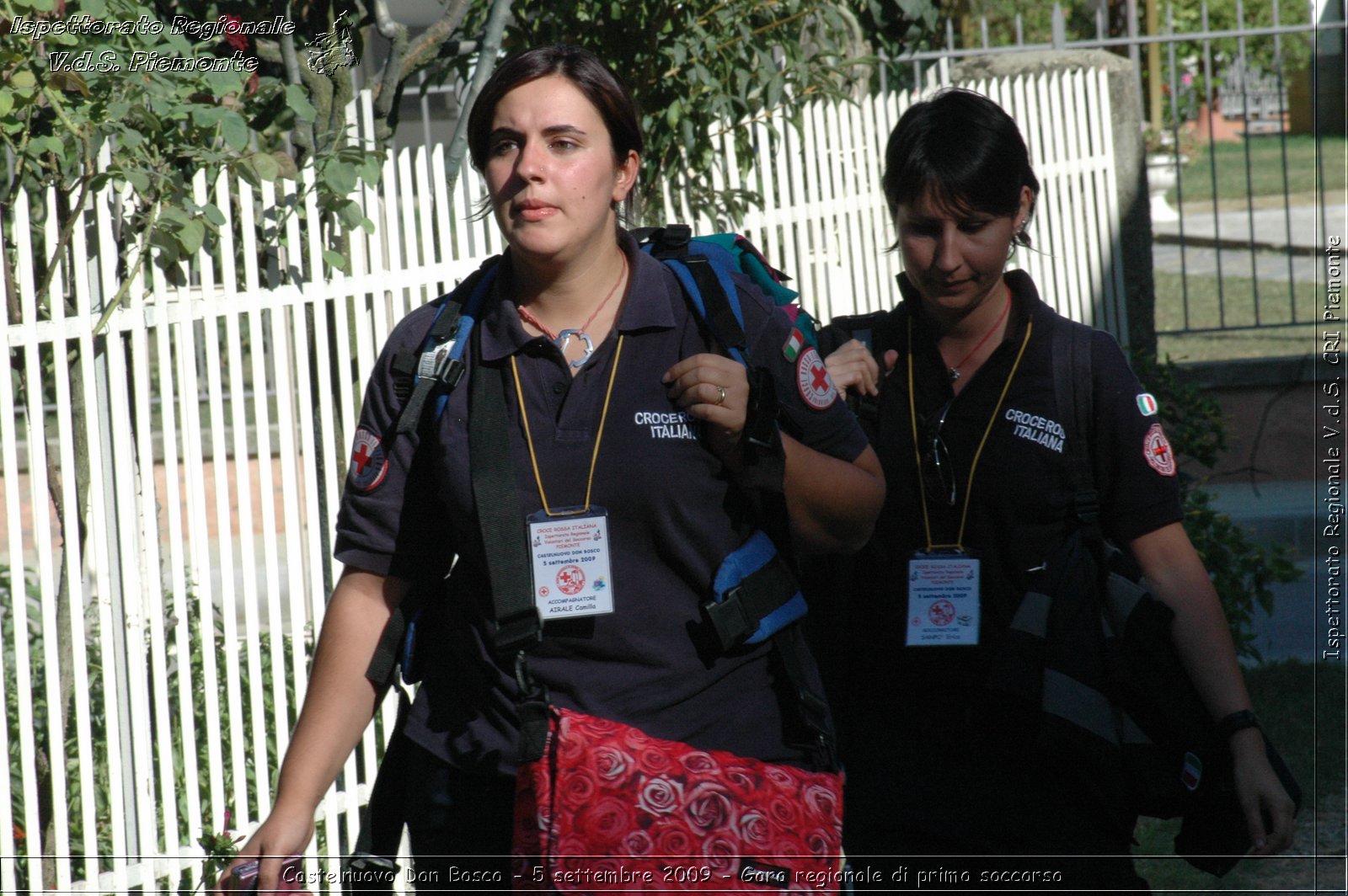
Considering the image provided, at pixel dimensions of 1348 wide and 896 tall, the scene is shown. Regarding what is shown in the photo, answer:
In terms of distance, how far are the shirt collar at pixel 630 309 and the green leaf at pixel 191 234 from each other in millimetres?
1375

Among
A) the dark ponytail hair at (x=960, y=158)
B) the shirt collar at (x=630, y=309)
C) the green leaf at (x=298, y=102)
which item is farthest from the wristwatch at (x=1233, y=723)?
the green leaf at (x=298, y=102)

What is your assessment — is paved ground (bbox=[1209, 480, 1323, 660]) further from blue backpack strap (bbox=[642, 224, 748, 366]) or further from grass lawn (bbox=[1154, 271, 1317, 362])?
blue backpack strap (bbox=[642, 224, 748, 366])

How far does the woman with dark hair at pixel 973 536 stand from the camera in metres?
2.52

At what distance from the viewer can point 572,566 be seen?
2096 millimetres

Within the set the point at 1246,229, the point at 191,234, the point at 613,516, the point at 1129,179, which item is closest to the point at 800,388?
the point at 613,516

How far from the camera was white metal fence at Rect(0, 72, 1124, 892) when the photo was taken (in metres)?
3.40

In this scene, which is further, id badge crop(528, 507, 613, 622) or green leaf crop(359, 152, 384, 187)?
green leaf crop(359, 152, 384, 187)

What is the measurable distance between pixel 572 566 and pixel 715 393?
0.33 meters

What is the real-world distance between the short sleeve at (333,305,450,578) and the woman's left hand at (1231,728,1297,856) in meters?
1.39

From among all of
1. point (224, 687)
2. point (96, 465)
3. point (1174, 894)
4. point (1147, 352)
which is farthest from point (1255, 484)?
point (96, 465)

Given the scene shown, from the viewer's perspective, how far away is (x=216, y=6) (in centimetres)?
446

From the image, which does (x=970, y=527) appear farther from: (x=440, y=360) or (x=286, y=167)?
(x=286, y=167)

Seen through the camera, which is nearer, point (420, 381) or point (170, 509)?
point (420, 381)

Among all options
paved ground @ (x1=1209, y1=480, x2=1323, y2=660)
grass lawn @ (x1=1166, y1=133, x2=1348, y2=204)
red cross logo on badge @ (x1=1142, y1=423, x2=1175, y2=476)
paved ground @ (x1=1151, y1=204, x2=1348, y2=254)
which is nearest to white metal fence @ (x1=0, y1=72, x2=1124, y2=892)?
red cross logo on badge @ (x1=1142, y1=423, x2=1175, y2=476)
